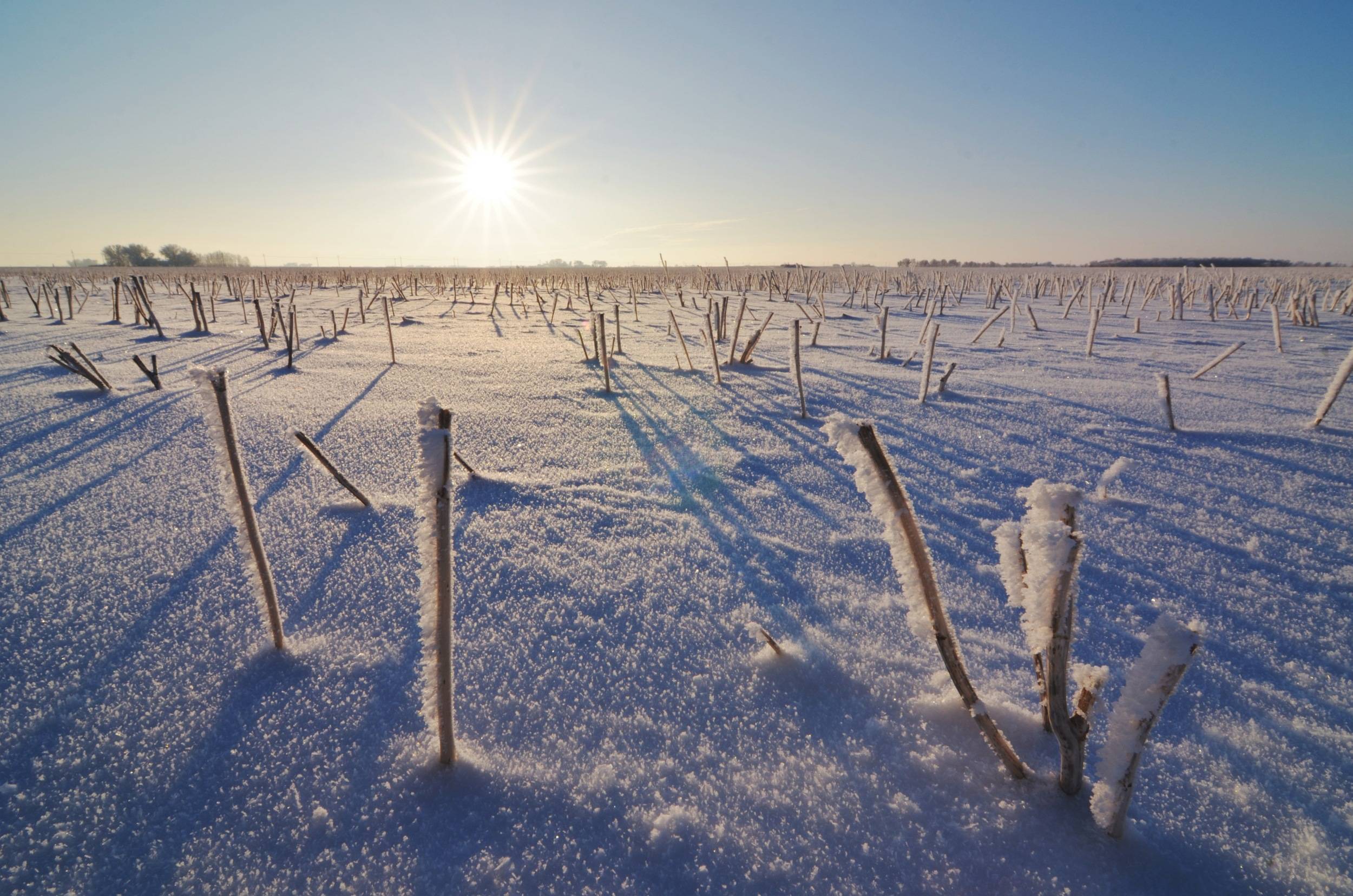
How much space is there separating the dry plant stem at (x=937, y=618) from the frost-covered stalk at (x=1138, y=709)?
0.33ft

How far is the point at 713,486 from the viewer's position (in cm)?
186

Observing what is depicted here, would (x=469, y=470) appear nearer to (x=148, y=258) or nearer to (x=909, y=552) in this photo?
(x=909, y=552)

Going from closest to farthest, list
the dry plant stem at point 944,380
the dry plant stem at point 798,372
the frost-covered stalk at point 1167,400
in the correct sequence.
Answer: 1. the frost-covered stalk at point 1167,400
2. the dry plant stem at point 798,372
3. the dry plant stem at point 944,380

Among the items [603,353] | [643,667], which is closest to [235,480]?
[643,667]

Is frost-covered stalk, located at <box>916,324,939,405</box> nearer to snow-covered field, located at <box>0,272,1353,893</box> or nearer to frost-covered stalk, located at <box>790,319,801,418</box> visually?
snow-covered field, located at <box>0,272,1353,893</box>

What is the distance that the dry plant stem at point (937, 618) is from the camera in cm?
65

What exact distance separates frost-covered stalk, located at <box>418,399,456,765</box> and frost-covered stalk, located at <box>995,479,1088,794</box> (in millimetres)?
693

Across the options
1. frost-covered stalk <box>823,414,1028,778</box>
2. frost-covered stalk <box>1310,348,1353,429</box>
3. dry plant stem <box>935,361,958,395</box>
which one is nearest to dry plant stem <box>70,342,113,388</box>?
frost-covered stalk <box>823,414,1028,778</box>

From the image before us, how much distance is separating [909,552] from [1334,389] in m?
3.01

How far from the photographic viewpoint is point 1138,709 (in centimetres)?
61

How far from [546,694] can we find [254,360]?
4338 millimetres

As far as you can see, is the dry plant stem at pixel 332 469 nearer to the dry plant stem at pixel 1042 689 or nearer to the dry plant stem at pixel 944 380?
the dry plant stem at pixel 1042 689

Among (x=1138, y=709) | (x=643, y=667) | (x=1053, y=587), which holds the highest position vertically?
(x=1053, y=587)

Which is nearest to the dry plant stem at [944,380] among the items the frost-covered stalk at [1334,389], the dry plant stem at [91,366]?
the frost-covered stalk at [1334,389]
